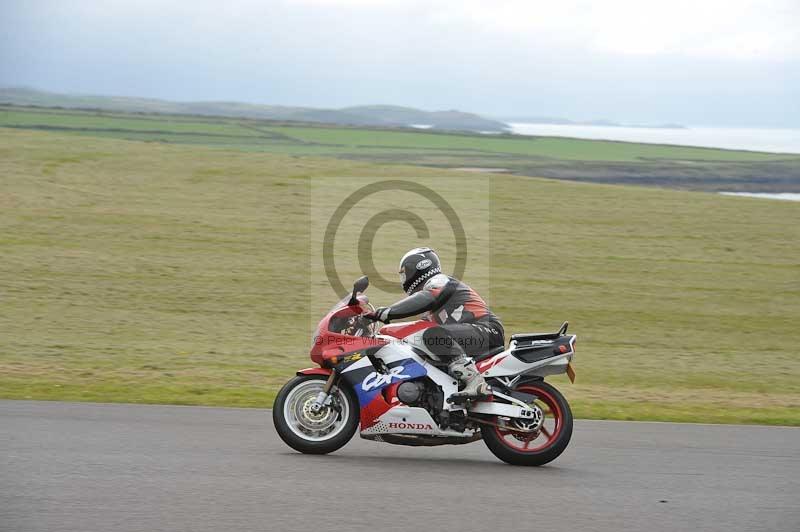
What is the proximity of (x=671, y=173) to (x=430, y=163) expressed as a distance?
17750mm

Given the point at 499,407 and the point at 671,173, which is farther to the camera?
the point at 671,173

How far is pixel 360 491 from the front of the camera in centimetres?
699

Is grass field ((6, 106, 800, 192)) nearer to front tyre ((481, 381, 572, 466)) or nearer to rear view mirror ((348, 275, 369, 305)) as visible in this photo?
front tyre ((481, 381, 572, 466))

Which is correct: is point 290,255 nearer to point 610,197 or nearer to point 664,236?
point 664,236

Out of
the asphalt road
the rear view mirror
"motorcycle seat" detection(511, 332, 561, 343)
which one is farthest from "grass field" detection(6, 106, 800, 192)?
the rear view mirror

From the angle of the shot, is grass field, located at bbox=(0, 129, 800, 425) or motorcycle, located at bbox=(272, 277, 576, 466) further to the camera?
grass field, located at bbox=(0, 129, 800, 425)

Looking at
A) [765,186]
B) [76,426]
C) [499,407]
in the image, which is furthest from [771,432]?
[765,186]

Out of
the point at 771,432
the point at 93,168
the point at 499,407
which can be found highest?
the point at 93,168

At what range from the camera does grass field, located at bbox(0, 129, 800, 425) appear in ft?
44.0

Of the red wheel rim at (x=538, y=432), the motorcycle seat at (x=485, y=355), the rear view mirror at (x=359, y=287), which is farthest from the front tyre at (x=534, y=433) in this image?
the rear view mirror at (x=359, y=287)

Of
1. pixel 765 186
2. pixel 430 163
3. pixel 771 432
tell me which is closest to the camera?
pixel 771 432

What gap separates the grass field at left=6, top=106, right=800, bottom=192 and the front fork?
55180 millimetres

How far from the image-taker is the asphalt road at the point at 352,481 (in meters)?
6.28

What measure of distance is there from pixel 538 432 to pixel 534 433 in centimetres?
4
